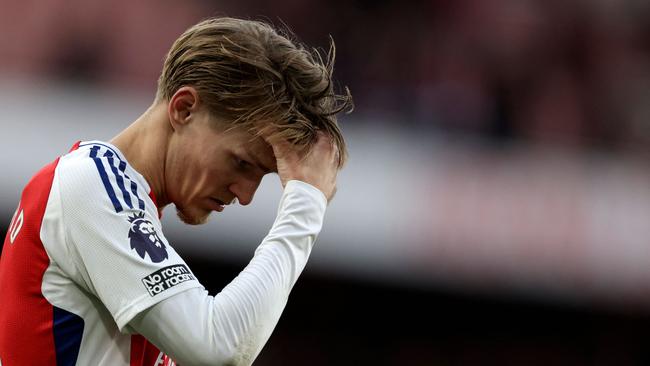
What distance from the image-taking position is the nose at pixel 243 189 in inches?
83.8

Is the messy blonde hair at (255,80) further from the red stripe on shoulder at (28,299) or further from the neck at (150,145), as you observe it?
the red stripe on shoulder at (28,299)

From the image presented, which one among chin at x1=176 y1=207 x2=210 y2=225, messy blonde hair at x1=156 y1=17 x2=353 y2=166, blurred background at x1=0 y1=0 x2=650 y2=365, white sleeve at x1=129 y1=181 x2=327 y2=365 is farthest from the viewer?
blurred background at x1=0 y1=0 x2=650 y2=365

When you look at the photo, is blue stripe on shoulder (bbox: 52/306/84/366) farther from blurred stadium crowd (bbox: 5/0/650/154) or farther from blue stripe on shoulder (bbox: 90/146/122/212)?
blurred stadium crowd (bbox: 5/0/650/154)

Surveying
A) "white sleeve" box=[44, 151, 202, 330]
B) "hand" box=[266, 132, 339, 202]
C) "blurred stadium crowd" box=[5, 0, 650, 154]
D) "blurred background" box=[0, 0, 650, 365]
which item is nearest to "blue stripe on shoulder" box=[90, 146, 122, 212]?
"white sleeve" box=[44, 151, 202, 330]

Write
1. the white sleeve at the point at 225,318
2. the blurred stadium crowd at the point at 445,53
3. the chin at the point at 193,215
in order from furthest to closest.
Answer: the blurred stadium crowd at the point at 445,53
the chin at the point at 193,215
the white sleeve at the point at 225,318

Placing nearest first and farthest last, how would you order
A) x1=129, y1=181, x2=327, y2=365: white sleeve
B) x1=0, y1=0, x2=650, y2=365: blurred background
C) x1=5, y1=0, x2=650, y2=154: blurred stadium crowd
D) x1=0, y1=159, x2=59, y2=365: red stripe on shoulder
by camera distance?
x1=129, y1=181, x2=327, y2=365: white sleeve < x1=0, y1=159, x2=59, y2=365: red stripe on shoulder < x1=0, y1=0, x2=650, y2=365: blurred background < x1=5, y1=0, x2=650, y2=154: blurred stadium crowd

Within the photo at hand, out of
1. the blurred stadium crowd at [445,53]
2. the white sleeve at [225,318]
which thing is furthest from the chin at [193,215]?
the blurred stadium crowd at [445,53]

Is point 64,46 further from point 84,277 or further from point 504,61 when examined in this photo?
point 84,277

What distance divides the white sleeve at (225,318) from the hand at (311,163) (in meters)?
0.19

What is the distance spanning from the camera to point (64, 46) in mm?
7043

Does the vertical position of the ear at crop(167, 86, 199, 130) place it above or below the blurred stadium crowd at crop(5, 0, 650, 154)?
below

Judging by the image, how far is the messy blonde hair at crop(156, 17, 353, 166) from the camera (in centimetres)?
206

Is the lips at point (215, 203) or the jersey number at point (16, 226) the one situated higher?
the lips at point (215, 203)

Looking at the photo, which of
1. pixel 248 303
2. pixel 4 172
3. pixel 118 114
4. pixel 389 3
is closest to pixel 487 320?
pixel 389 3
